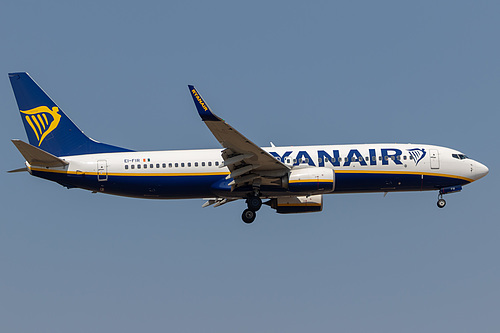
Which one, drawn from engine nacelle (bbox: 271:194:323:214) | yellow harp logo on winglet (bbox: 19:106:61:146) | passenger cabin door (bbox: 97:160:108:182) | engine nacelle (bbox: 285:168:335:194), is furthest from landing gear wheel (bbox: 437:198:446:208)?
yellow harp logo on winglet (bbox: 19:106:61:146)

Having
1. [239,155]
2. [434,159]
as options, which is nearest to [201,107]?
[239,155]

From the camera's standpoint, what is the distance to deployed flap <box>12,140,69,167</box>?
5610 centimetres

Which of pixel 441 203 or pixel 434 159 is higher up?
pixel 434 159

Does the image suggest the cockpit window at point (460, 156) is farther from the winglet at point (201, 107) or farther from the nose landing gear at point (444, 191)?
the winglet at point (201, 107)

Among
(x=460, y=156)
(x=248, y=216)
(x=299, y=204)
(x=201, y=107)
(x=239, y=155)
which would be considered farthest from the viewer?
(x=460, y=156)

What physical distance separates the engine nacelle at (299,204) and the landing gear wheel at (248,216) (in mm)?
3036

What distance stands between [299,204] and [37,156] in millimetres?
17129

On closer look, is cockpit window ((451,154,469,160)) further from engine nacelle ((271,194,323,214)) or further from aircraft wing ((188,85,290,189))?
aircraft wing ((188,85,290,189))

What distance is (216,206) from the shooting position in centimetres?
6431

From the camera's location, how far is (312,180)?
5744cm

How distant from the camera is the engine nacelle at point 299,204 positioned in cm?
6225

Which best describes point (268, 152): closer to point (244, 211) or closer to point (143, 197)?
point (244, 211)

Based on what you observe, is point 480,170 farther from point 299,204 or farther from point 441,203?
point 299,204

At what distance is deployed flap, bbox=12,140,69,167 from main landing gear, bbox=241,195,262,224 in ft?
37.9
